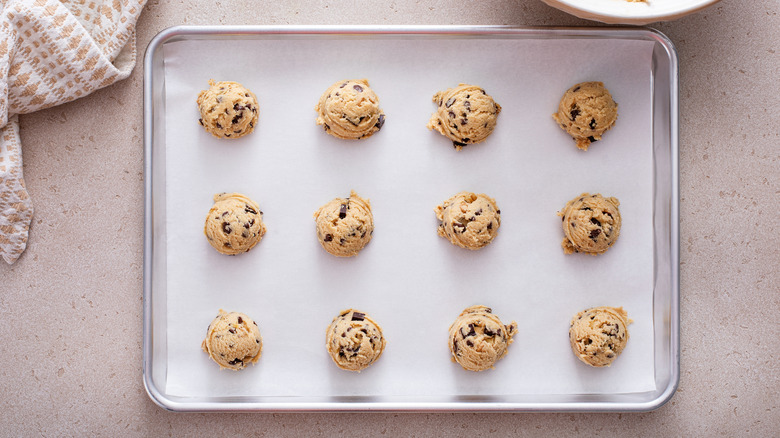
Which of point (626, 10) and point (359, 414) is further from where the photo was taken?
point (359, 414)

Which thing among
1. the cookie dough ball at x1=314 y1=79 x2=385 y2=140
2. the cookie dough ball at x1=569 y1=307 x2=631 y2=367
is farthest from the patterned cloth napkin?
the cookie dough ball at x1=569 y1=307 x2=631 y2=367

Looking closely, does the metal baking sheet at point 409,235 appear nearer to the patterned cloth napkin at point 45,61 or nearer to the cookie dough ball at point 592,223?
the cookie dough ball at point 592,223

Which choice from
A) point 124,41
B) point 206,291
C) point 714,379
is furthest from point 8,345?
point 714,379

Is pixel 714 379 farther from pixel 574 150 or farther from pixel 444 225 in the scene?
pixel 444 225

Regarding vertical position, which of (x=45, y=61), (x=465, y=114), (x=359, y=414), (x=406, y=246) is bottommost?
(x=359, y=414)

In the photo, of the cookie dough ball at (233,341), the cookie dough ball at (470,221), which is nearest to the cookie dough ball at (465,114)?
the cookie dough ball at (470,221)

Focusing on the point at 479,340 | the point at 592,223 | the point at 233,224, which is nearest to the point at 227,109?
the point at 233,224

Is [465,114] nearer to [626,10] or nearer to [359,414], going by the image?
[626,10]
